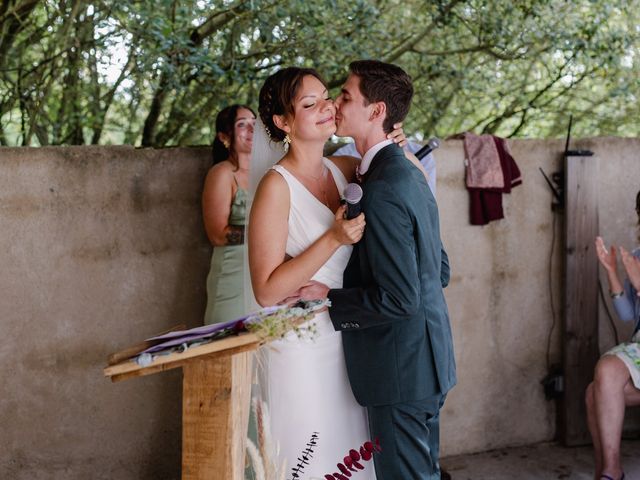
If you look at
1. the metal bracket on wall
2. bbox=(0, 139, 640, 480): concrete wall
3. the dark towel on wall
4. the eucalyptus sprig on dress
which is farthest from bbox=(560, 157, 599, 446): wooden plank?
the eucalyptus sprig on dress

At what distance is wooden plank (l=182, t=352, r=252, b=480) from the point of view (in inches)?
79.1

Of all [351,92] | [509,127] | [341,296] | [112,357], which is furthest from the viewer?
[509,127]

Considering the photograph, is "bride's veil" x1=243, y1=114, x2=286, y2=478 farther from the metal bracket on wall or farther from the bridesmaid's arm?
the metal bracket on wall

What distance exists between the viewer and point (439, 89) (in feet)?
21.0

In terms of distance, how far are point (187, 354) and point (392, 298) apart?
0.80 metres

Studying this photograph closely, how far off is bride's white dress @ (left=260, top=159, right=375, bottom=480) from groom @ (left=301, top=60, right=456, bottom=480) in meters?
0.07

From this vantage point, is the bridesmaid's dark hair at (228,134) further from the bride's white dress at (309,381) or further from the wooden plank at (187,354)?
the wooden plank at (187,354)

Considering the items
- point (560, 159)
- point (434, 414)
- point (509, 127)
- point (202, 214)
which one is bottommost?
point (434, 414)

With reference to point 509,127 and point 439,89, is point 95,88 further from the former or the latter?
point 509,127

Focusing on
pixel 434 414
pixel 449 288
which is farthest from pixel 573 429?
pixel 434 414

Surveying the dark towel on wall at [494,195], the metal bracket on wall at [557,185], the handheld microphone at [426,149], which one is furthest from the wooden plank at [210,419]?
the metal bracket on wall at [557,185]

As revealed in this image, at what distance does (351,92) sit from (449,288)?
2122 mm

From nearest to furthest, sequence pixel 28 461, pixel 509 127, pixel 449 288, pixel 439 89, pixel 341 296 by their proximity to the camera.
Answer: pixel 341 296 < pixel 28 461 < pixel 449 288 < pixel 439 89 < pixel 509 127

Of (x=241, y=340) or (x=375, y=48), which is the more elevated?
(x=375, y=48)
